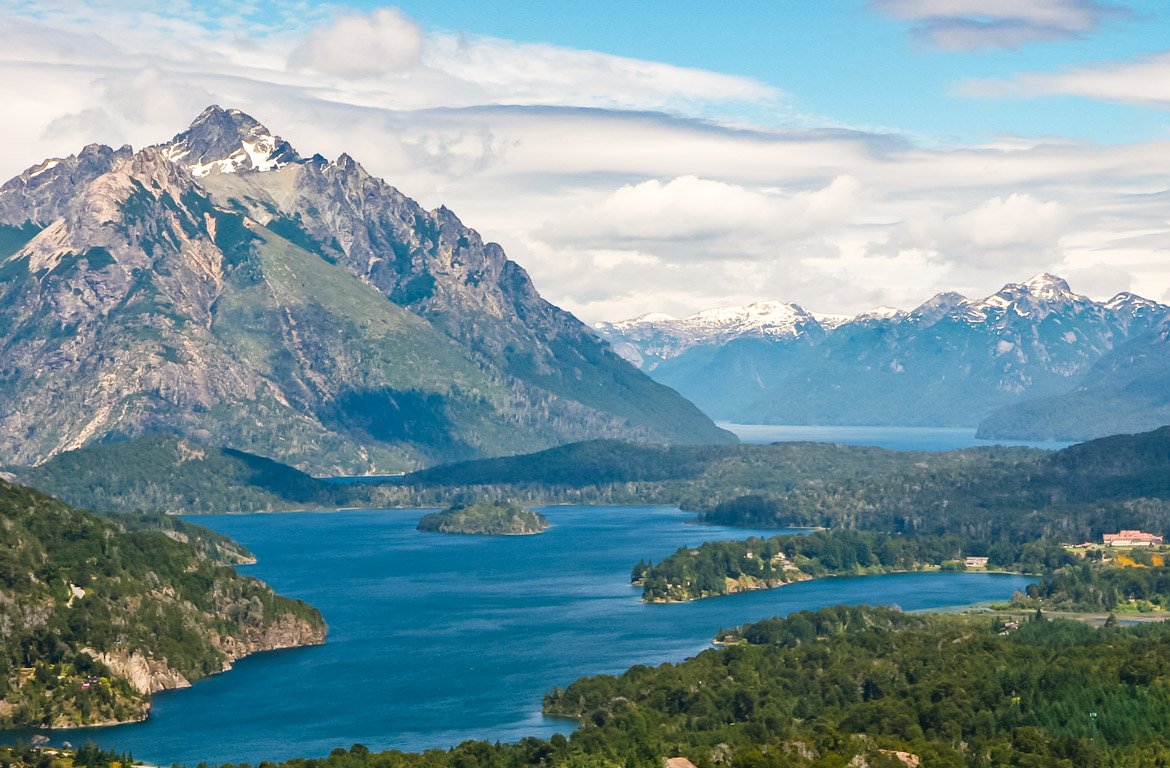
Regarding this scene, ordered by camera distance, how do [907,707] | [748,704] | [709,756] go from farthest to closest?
[748,704], [907,707], [709,756]

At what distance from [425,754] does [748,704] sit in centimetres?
3881

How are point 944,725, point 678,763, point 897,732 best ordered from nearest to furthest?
point 678,763
point 897,732
point 944,725

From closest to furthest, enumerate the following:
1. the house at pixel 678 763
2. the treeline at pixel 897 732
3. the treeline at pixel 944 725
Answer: the house at pixel 678 763
the treeline at pixel 897 732
the treeline at pixel 944 725

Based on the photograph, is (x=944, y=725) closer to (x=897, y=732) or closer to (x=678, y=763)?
(x=897, y=732)

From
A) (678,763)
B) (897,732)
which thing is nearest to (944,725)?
(897,732)

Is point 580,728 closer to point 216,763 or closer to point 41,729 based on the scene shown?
point 216,763

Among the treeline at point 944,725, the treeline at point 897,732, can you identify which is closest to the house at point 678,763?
the treeline at point 897,732

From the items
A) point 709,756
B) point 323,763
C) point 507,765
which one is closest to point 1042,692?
point 709,756

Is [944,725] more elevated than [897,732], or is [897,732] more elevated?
[944,725]

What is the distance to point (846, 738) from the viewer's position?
170 metres

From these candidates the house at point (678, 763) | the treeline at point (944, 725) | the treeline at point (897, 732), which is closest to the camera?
the house at point (678, 763)

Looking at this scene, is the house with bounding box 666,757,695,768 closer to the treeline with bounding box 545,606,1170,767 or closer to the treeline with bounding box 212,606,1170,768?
the treeline with bounding box 212,606,1170,768

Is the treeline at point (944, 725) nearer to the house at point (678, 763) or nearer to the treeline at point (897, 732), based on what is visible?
the treeline at point (897, 732)

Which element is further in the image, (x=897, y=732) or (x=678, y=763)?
(x=897, y=732)
